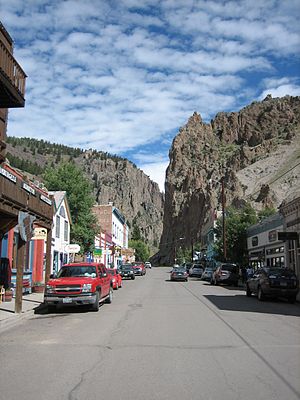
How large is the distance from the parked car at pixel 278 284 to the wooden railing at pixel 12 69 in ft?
44.1

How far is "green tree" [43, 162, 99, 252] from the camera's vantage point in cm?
3812

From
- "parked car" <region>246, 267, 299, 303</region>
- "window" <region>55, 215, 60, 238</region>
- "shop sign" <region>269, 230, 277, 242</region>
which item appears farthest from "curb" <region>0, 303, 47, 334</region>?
"shop sign" <region>269, 230, 277, 242</region>

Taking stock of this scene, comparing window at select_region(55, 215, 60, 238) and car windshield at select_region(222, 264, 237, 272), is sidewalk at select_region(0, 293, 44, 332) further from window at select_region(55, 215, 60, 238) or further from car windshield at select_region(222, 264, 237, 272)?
car windshield at select_region(222, 264, 237, 272)

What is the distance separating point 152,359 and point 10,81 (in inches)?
463

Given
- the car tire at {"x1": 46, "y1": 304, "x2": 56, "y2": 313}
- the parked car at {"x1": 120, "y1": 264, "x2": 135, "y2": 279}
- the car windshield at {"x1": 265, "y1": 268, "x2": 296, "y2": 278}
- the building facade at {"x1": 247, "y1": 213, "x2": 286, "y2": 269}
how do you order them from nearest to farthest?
1. the car tire at {"x1": 46, "y1": 304, "x2": 56, "y2": 313}
2. the car windshield at {"x1": 265, "y1": 268, "x2": 296, "y2": 278}
3. the building facade at {"x1": 247, "y1": 213, "x2": 286, "y2": 269}
4. the parked car at {"x1": 120, "y1": 264, "x2": 135, "y2": 279}

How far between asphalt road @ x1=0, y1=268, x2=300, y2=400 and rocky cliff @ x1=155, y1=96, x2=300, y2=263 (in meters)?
88.9

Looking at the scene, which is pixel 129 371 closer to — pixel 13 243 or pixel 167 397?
pixel 167 397

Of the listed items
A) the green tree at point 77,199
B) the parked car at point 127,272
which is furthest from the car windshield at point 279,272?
the parked car at point 127,272

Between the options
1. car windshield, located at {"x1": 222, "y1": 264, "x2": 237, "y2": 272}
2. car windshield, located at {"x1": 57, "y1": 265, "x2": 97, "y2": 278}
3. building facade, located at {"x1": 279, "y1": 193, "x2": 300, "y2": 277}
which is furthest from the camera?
car windshield, located at {"x1": 222, "y1": 264, "x2": 237, "y2": 272}

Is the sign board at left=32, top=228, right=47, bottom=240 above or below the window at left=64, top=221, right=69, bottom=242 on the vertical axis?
below

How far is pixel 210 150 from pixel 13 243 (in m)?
130

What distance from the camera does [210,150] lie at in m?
149

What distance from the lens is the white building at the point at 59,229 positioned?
3293cm

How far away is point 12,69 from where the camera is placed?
1652cm
